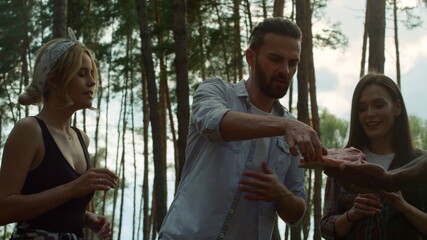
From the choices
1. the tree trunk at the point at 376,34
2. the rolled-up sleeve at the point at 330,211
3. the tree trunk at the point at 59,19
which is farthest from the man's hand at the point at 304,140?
the tree trunk at the point at 376,34

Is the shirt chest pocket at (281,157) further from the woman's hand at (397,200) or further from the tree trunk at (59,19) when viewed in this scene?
the tree trunk at (59,19)

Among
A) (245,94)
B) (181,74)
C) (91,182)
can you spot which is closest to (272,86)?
(245,94)

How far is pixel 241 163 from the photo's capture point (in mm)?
2658

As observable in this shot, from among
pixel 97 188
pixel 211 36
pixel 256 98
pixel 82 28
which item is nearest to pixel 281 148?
pixel 256 98

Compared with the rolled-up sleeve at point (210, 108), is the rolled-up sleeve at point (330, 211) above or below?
below

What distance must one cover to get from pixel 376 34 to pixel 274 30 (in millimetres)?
4783

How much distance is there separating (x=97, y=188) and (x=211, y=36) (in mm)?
13433

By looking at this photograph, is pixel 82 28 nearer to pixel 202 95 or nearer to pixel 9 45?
pixel 9 45

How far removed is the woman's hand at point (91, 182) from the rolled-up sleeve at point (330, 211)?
1274mm

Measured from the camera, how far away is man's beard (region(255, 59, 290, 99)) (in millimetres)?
2729

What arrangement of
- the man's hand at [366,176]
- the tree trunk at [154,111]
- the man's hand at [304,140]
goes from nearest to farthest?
the man's hand at [304,140] → the man's hand at [366,176] → the tree trunk at [154,111]

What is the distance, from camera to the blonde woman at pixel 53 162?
2.52m

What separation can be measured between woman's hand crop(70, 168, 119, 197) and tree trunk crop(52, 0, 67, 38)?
417 centimetres

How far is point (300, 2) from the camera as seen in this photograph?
29.8 feet
